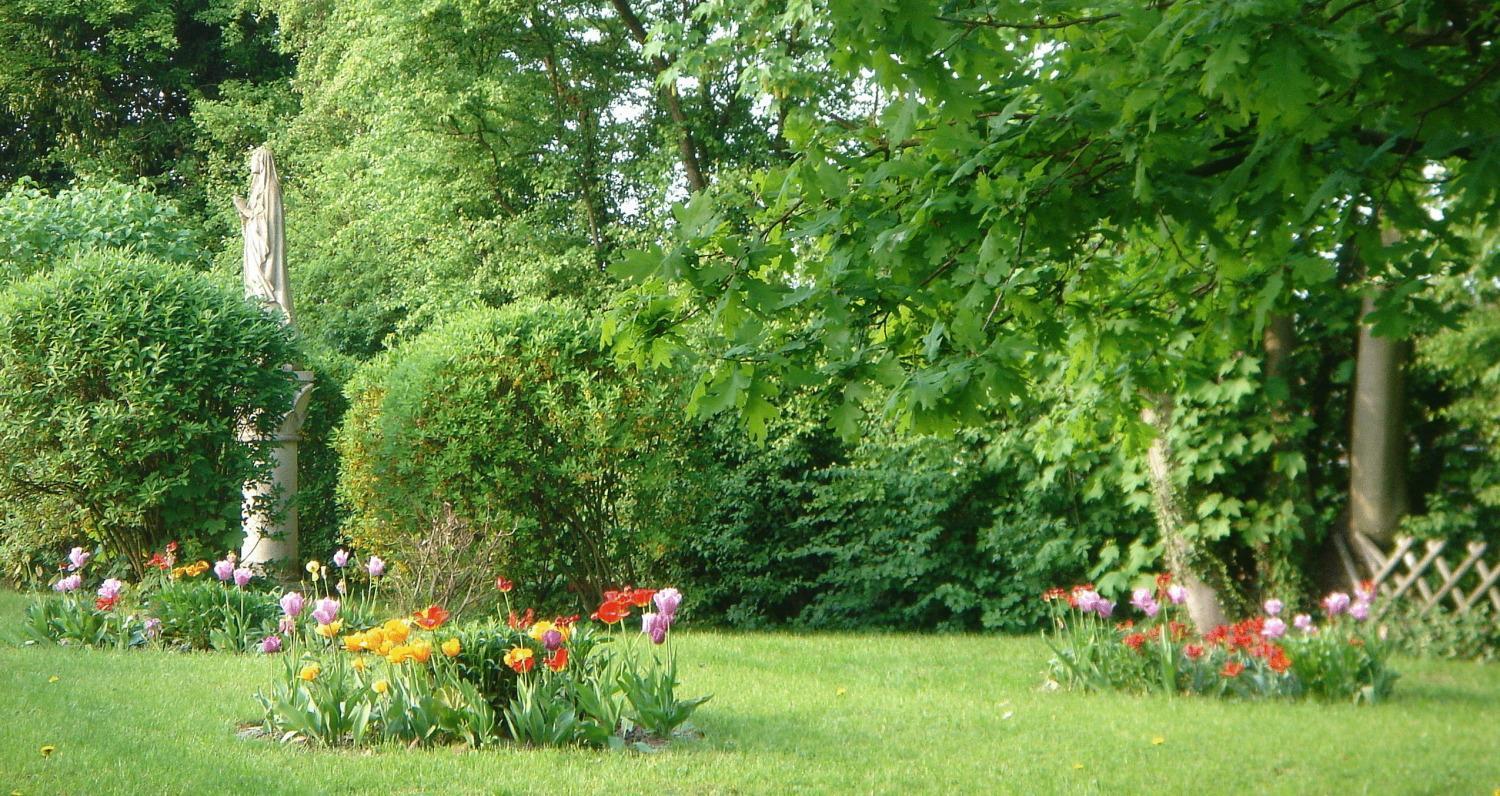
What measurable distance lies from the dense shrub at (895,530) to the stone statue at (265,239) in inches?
174

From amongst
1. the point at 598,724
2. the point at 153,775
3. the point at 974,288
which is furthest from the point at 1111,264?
the point at 153,775

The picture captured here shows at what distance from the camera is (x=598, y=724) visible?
17.5 feet

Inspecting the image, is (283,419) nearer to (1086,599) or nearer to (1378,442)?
(1086,599)

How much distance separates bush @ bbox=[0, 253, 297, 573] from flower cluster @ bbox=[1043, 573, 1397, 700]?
645 centimetres

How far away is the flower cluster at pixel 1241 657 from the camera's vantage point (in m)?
6.42

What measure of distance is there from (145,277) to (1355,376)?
28.7 ft

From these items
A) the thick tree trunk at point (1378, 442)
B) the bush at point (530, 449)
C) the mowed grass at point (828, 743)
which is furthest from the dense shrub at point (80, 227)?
the thick tree trunk at point (1378, 442)

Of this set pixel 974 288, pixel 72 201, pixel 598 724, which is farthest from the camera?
pixel 72 201

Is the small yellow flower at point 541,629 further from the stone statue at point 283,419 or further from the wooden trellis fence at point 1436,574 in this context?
the stone statue at point 283,419

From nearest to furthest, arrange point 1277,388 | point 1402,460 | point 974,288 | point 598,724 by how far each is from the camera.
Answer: point 974,288, point 598,724, point 1277,388, point 1402,460

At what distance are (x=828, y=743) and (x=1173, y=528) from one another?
446 centimetres

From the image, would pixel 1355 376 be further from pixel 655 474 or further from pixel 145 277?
pixel 145 277

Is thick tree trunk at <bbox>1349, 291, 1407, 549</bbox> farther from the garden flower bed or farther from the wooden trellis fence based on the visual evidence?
the garden flower bed

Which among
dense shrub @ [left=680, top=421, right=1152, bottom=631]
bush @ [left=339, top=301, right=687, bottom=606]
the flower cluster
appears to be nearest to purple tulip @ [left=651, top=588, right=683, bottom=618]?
the flower cluster
